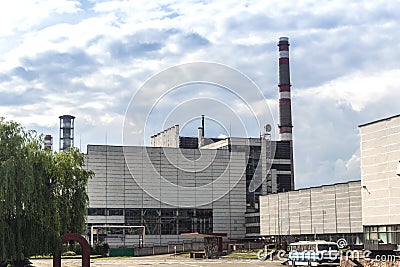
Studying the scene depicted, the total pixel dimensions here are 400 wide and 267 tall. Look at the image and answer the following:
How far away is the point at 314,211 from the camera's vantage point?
85.0 meters

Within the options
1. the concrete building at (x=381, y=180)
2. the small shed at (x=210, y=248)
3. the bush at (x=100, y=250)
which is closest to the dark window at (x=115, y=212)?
the bush at (x=100, y=250)

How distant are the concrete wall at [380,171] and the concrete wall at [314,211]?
13.1 meters

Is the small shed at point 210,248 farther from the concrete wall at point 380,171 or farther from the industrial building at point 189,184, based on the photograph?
the industrial building at point 189,184

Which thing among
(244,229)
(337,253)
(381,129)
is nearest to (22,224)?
(337,253)

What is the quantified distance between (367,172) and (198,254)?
2600cm

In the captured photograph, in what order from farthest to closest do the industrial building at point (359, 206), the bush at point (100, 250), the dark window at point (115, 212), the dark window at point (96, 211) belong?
1. the dark window at point (115, 212)
2. the dark window at point (96, 211)
3. the bush at point (100, 250)
4. the industrial building at point (359, 206)

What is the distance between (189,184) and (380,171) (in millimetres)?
60443

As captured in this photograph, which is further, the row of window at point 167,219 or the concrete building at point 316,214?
the row of window at point 167,219

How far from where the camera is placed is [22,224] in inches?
1437

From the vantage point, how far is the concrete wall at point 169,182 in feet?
367

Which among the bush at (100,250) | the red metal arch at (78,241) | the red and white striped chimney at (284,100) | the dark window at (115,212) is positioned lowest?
the bush at (100,250)

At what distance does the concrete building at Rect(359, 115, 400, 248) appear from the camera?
2251 inches

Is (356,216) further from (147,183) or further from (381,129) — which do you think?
(147,183)

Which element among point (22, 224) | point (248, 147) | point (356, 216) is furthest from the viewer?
point (248, 147)
